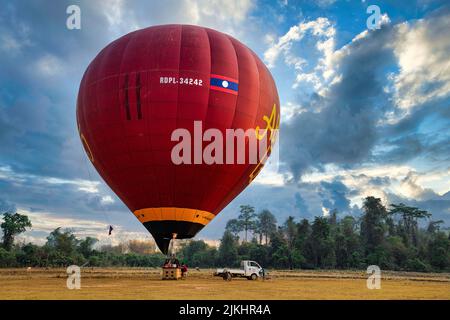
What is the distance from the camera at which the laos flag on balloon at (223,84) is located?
25.7m

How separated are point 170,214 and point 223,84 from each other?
862 cm

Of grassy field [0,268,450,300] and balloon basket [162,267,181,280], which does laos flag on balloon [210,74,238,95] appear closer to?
grassy field [0,268,450,300]

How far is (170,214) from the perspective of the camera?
2631 cm

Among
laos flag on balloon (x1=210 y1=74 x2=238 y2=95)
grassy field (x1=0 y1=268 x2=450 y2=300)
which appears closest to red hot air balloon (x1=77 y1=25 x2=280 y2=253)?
laos flag on balloon (x1=210 y1=74 x2=238 y2=95)

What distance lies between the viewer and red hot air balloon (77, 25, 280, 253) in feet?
→ 82.8

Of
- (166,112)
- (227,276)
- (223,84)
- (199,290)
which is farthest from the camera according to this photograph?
(227,276)

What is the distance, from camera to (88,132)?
27.7 m

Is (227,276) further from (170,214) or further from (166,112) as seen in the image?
(166,112)

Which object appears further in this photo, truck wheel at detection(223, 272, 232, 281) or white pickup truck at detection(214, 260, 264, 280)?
white pickup truck at detection(214, 260, 264, 280)

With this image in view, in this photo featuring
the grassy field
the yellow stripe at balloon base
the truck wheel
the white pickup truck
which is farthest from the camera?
the white pickup truck

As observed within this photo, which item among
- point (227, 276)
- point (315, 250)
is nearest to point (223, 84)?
point (227, 276)

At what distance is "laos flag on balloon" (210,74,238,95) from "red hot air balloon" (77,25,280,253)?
6 centimetres
